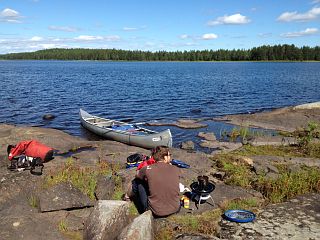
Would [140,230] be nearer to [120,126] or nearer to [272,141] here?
[272,141]

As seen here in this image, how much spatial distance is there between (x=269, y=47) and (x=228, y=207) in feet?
661

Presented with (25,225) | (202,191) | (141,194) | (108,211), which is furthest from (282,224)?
(25,225)

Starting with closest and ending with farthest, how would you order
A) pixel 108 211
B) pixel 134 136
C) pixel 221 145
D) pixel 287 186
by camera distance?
pixel 108 211, pixel 287 186, pixel 221 145, pixel 134 136

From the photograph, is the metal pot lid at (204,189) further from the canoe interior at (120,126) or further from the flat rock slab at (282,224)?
the canoe interior at (120,126)

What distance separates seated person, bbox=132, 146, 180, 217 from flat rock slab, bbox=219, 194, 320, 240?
136 centimetres

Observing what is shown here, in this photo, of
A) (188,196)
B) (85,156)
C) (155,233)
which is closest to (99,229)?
(155,233)

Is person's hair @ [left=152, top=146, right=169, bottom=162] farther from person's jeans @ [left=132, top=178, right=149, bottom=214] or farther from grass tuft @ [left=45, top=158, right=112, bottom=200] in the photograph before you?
grass tuft @ [left=45, top=158, right=112, bottom=200]

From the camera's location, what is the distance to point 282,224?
25.9 feet

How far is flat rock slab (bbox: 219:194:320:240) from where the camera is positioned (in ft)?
24.3

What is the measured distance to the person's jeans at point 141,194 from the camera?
8.24 meters

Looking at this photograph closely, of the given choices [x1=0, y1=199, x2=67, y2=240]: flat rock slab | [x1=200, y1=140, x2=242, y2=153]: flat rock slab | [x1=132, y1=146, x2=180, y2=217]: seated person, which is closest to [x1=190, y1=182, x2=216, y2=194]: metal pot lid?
[x1=132, y1=146, x2=180, y2=217]: seated person

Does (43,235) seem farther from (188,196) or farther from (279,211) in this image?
(279,211)

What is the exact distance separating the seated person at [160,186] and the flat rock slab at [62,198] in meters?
1.81

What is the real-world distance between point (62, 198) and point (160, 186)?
2.88 meters
